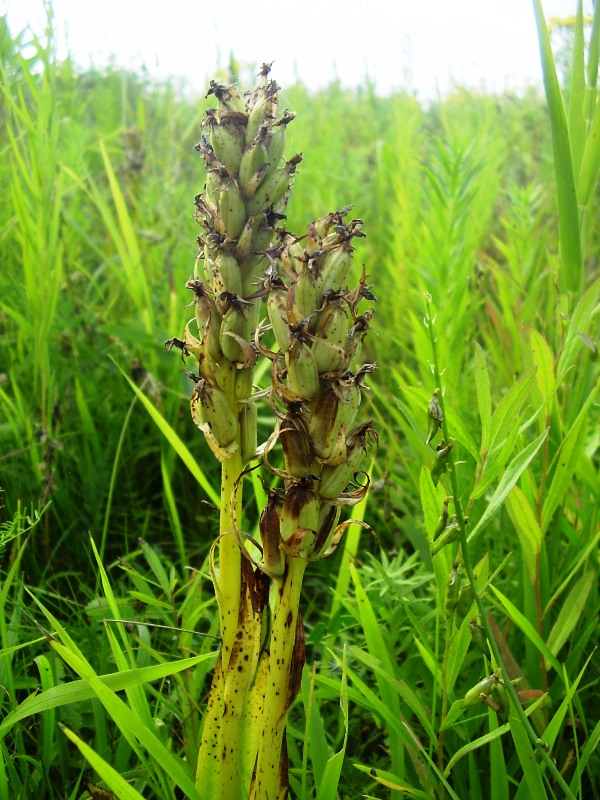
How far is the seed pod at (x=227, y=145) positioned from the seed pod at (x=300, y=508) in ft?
1.32

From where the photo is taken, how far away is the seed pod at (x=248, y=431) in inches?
37.0

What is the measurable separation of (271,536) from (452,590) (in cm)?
23

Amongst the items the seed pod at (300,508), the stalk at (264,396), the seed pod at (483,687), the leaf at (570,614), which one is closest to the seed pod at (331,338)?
the stalk at (264,396)

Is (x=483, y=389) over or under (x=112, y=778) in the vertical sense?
over

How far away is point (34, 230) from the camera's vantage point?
1794mm

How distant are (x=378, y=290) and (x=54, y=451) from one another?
1.86 metres

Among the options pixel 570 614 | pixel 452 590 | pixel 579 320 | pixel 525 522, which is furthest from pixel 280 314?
pixel 570 614

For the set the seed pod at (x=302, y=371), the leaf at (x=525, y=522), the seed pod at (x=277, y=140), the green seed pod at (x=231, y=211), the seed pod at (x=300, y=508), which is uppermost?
the seed pod at (x=277, y=140)

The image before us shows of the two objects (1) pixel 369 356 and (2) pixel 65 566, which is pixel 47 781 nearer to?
(2) pixel 65 566

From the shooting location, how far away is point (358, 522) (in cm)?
82

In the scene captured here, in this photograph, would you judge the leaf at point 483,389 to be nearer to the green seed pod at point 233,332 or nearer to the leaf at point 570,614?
the green seed pod at point 233,332

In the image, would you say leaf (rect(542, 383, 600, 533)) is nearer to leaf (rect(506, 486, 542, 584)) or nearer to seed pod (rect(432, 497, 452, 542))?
leaf (rect(506, 486, 542, 584))

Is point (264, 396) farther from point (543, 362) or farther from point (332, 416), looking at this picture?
point (543, 362)

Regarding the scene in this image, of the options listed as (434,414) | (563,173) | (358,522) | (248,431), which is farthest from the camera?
(563,173)
